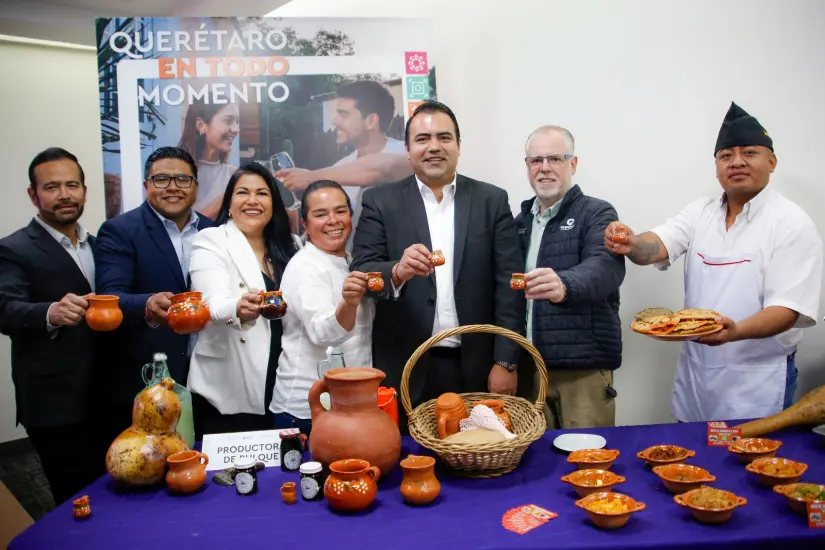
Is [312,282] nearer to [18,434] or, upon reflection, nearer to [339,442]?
[339,442]

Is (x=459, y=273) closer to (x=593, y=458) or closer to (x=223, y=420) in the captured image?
(x=593, y=458)

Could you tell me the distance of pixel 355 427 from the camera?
6.28 ft

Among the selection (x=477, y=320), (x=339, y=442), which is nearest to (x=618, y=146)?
(x=477, y=320)

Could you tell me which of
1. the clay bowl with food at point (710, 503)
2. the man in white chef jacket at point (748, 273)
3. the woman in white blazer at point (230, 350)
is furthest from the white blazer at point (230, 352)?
the clay bowl with food at point (710, 503)

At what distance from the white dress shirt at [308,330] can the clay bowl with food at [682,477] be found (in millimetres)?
1274

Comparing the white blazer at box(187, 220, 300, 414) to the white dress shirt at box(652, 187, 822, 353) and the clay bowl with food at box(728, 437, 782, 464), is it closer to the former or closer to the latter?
the clay bowl with food at box(728, 437, 782, 464)

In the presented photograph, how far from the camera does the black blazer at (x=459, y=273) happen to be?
108 inches

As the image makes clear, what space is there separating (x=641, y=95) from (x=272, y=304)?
2.34m

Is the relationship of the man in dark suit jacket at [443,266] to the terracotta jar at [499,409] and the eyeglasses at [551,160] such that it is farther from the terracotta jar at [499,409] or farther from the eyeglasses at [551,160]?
the terracotta jar at [499,409]

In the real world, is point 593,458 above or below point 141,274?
below

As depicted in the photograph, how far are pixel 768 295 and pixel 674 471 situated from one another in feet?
3.87

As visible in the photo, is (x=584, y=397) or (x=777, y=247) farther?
(x=584, y=397)

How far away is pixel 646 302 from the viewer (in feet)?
11.9

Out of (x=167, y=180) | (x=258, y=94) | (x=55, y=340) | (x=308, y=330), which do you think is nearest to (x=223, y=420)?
(x=308, y=330)
